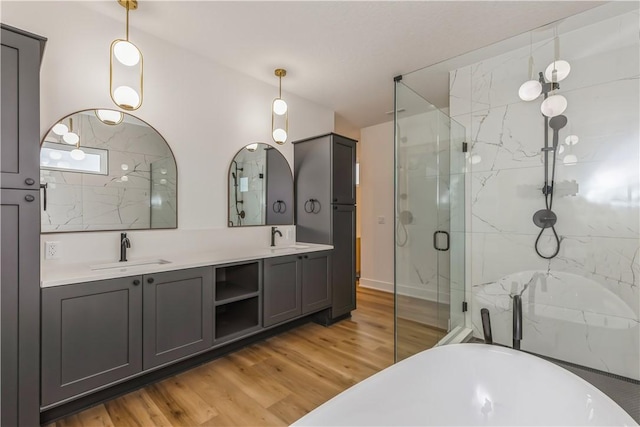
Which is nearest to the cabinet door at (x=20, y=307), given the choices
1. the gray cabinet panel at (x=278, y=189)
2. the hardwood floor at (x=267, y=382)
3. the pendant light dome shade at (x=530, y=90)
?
the hardwood floor at (x=267, y=382)

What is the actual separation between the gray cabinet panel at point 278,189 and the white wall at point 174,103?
0.15m

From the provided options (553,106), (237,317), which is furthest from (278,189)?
(553,106)

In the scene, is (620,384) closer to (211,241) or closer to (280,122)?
(211,241)

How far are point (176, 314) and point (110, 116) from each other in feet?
5.31

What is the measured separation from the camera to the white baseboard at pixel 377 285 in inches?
184

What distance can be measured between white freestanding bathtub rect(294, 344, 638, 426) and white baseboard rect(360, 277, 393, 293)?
3.12m

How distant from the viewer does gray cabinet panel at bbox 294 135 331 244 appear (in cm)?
329

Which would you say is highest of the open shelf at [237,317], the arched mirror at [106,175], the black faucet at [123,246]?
the arched mirror at [106,175]

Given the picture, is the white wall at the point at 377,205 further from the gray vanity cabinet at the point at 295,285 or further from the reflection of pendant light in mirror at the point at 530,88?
the reflection of pendant light in mirror at the point at 530,88

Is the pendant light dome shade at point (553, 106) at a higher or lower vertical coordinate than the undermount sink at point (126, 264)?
higher

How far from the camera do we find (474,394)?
4.82ft

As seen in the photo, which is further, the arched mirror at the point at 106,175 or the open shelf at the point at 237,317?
the open shelf at the point at 237,317

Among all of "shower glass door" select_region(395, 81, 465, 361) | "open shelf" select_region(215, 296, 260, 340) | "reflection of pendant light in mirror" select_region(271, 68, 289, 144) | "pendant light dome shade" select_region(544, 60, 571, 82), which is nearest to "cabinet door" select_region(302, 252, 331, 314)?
"open shelf" select_region(215, 296, 260, 340)

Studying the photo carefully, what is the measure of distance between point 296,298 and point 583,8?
333 cm
